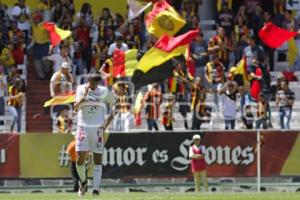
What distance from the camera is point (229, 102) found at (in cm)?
2862

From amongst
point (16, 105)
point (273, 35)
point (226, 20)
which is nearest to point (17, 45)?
point (16, 105)

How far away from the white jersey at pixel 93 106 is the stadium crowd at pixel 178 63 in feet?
28.1

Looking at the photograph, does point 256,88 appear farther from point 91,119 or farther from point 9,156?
point 91,119

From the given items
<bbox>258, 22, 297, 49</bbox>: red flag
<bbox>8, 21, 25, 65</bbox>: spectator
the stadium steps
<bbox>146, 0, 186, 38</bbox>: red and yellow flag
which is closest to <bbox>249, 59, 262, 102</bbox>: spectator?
<bbox>258, 22, 297, 49</bbox>: red flag

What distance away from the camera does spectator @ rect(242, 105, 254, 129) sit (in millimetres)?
28516

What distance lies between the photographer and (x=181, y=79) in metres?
29.1

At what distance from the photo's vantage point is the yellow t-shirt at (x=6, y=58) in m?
32.1

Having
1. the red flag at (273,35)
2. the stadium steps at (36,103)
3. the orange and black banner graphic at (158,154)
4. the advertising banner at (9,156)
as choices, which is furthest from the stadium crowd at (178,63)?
the advertising banner at (9,156)

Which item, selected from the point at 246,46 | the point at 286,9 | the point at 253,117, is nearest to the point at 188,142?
the point at 253,117

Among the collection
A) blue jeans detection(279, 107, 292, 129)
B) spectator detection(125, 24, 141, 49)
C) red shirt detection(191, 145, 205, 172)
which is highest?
spectator detection(125, 24, 141, 49)

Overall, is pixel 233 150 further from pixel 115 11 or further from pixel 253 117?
pixel 115 11

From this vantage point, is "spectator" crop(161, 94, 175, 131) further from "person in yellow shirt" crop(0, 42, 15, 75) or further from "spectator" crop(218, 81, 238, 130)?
"person in yellow shirt" crop(0, 42, 15, 75)

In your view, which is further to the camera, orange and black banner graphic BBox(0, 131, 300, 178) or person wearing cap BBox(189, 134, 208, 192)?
orange and black banner graphic BBox(0, 131, 300, 178)

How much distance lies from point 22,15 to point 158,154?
9107 millimetres
